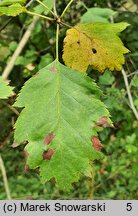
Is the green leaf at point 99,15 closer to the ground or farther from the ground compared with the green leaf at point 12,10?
closer to the ground

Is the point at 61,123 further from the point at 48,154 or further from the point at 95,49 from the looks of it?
the point at 95,49

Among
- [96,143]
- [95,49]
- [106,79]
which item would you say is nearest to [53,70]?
[95,49]

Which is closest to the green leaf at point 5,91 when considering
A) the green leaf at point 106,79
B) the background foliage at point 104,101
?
the background foliage at point 104,101

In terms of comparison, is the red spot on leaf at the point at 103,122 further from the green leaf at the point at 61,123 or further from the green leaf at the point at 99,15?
the green leaf at the point at 99,15

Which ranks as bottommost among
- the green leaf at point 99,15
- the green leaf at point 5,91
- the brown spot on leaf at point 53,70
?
the green leaf at point 5,91

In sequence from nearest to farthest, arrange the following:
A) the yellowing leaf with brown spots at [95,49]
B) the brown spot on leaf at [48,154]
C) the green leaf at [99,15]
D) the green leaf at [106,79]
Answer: the brown spot on leaf at [48,154] → the yellowing leaf with brown spots at [95,49] → the green leaf at [99,15] → the green leaf at [106,79]

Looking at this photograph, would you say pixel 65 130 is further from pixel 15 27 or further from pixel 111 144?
pixel 111 144

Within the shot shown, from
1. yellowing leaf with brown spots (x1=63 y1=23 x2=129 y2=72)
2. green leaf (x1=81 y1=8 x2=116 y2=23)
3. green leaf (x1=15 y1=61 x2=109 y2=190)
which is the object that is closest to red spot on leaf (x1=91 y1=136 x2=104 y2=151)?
green leaf (x1=15 y1=61 x2=109 y2=190)
